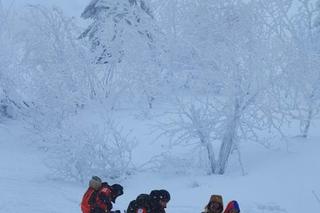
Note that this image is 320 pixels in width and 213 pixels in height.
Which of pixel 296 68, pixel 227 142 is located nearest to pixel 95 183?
pixel 227 142

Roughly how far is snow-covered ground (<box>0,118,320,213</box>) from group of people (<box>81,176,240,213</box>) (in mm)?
3216

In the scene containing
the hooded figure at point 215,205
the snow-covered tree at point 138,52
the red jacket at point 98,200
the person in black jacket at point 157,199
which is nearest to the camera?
the person in black jacket at point 157,199

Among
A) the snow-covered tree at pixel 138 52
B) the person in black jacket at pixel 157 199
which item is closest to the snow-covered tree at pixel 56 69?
the snow-covered tree at pixel 138 52

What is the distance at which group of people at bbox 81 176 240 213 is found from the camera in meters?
6.95

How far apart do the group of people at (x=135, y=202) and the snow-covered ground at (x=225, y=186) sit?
322 centimetres

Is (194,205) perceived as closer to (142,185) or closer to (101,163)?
(142,185)

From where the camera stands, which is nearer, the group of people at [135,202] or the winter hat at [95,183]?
the group of people at [135,202]

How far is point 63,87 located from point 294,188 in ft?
30.0

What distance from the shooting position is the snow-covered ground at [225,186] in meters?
10.8

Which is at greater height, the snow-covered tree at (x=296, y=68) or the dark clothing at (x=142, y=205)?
the snow-covered tree at (x=296, y=68)

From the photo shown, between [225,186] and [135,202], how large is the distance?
5406mm

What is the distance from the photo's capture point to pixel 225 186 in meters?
12.0

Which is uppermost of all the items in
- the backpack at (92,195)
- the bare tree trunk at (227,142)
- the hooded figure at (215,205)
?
the bare tree trunk at (227,142)

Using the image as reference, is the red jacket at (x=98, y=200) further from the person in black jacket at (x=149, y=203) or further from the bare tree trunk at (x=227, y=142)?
the bare tree trunk at (x=227, y=142)
